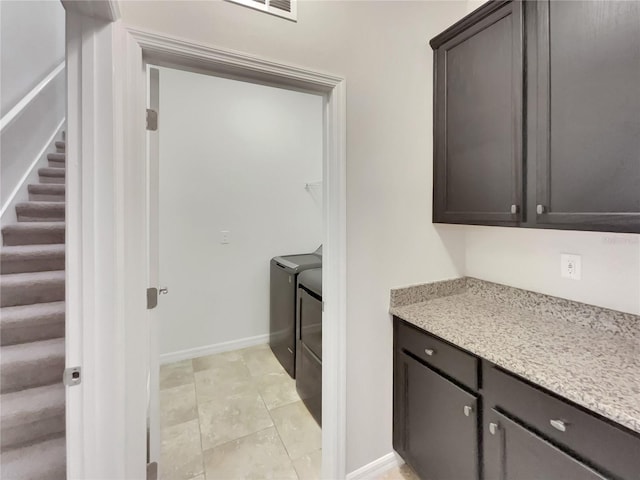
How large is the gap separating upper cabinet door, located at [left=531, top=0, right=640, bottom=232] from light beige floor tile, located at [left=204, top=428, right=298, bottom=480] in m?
1.80

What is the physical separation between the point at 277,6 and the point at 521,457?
1.93 metres

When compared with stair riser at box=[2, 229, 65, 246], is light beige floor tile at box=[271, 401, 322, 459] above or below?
below

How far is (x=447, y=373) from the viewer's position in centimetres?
125

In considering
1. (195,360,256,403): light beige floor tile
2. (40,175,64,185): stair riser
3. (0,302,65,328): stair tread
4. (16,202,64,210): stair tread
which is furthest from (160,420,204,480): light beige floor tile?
(40,175,64,185): stair riser

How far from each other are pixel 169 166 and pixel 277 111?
123 cm

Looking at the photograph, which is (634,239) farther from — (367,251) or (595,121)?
(367,251)

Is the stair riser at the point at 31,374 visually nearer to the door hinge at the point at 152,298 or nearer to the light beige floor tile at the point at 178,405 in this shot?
the light beige floor tile at the point at 178,405

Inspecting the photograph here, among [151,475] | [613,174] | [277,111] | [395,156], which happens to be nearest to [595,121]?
[613,174]

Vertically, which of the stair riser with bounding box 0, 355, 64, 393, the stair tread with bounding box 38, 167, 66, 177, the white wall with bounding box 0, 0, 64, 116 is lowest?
the stair riser with bounding box 0, 355, 64, 393

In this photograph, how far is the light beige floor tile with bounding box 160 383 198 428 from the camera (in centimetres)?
193

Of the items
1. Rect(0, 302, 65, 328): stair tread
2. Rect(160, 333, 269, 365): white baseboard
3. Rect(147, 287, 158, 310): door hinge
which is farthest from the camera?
Rect(160, 333, 269, 365): white baseboard

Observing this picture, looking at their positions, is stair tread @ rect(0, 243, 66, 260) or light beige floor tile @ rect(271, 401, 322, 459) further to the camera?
stair tread @ rect(0, 243, 66, 260)

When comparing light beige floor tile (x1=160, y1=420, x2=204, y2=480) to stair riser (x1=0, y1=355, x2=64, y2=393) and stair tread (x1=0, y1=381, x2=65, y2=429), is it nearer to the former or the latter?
stair tread (x1=0, y1=381, x2=65, y2=429)

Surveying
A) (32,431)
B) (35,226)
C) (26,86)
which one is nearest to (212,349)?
(32,431)
